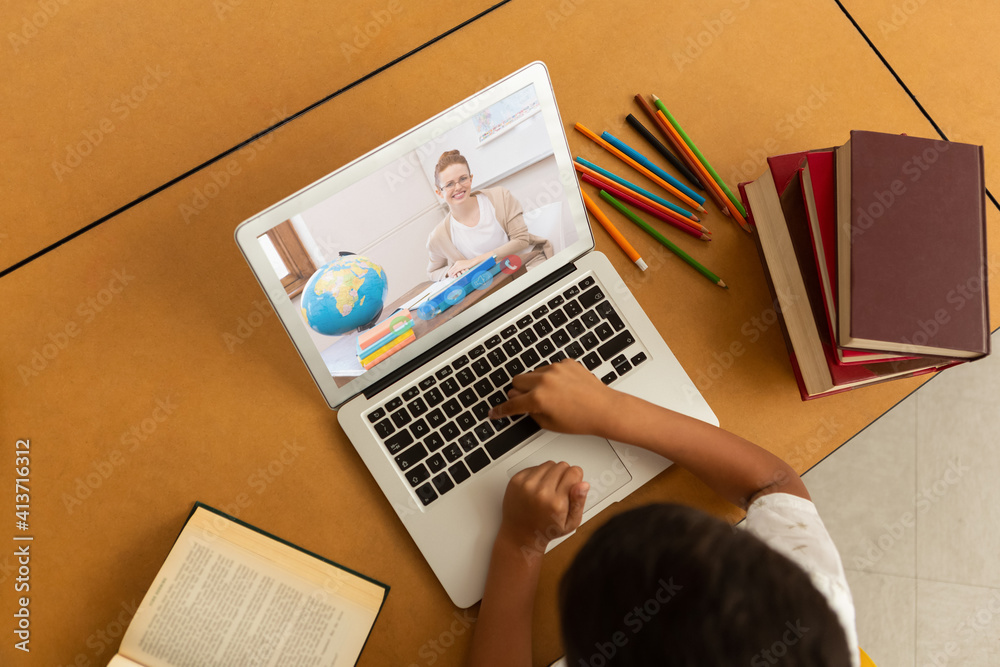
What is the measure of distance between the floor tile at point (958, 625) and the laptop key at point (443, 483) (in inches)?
46.3

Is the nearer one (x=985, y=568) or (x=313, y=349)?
(x=313, y=349)

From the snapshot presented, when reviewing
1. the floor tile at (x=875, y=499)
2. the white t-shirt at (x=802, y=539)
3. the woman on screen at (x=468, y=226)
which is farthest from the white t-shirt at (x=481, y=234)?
the floor tile at (x=875, y=499)

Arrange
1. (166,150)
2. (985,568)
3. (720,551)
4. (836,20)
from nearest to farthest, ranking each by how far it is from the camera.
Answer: (720,551), (166,150), (836,20), (985,568)

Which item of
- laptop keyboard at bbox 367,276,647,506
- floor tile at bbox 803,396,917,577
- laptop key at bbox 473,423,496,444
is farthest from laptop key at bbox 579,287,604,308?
floor tile at bbox 803,396,917,577

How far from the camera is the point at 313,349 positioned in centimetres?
66

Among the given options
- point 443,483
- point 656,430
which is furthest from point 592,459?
point 443,483

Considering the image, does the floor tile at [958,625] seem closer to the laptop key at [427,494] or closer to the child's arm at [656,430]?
the child's arm at [656,430]

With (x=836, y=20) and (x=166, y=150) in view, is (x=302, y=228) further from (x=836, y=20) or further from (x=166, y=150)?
(x=836, y=20)

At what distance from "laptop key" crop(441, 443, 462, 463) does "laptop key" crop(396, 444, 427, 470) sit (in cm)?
3

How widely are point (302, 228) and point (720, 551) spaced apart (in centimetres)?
52

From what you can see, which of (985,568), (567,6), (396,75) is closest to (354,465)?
(396,75)

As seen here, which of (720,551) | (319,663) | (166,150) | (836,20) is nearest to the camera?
(720,551)

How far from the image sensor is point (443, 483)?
707mm

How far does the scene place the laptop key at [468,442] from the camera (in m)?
0.72
